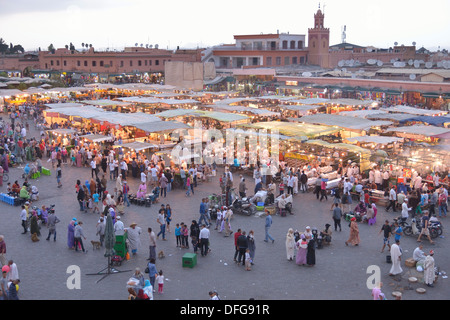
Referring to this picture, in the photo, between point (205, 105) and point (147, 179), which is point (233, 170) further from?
point (205, 105)

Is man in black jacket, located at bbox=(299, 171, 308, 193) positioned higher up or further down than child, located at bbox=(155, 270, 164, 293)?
higher up

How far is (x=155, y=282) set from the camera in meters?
9.66

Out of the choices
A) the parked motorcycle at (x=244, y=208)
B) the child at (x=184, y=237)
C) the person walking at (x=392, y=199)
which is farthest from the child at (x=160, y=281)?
the person walking at (x=392, y=199)

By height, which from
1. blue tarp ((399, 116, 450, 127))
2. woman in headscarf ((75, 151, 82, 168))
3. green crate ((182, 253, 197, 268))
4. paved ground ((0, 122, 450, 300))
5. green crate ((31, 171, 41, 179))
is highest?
blue tarp ((399, 116, 450, 127))

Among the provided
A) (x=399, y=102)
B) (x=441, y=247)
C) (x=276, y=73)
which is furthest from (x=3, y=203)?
→ (x=276, y=73)

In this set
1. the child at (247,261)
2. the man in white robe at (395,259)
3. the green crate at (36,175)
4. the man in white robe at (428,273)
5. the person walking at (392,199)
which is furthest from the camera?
the green crate at (36,175)

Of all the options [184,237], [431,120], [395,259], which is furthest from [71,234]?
[431,120]

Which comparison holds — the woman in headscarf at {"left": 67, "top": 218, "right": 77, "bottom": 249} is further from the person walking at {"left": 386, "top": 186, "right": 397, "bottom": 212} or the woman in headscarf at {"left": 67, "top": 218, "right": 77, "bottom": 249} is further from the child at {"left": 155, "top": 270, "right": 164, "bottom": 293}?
the person walking at {"left": 386, "top": 186, "right": 397, "bottom": 212}

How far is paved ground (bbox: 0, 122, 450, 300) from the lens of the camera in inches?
369

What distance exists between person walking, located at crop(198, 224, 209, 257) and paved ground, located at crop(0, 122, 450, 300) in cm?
18

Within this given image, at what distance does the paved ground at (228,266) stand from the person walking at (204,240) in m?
0.18

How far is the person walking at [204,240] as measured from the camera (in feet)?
36.3

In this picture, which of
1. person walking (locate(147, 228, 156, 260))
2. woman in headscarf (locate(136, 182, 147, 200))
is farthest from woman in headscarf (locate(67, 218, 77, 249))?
woman in headscarf (locate(136, 182, 147, 200))

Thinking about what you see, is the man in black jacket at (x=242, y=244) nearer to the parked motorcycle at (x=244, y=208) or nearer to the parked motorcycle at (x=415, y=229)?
the parked motorcycle at (x=244, y=208)
